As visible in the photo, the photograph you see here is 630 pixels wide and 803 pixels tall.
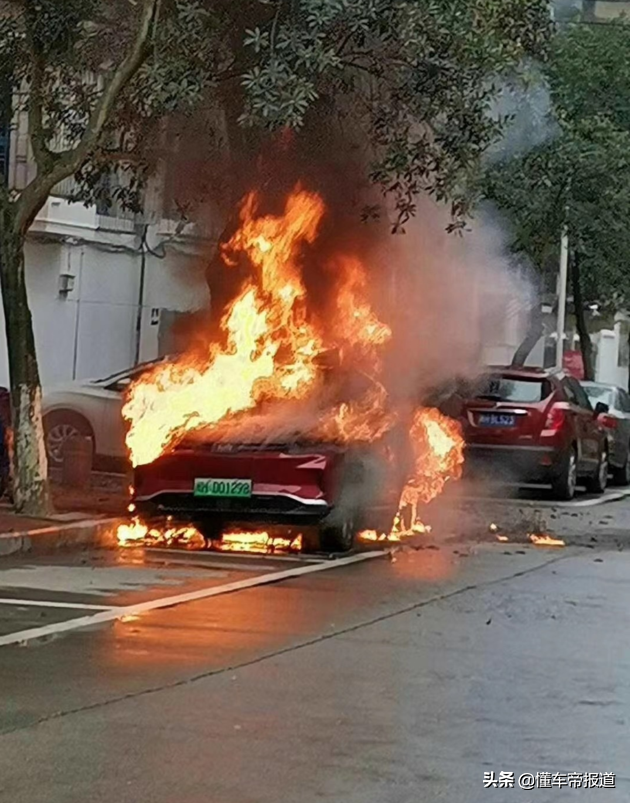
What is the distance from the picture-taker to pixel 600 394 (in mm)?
25219

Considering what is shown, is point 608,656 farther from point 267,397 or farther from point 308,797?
point 267,397

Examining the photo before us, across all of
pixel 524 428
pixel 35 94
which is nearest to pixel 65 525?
pixel 35 94

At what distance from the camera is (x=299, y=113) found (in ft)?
43.6

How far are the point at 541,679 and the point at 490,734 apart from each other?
1.36 meters

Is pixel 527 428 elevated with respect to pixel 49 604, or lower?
elevated

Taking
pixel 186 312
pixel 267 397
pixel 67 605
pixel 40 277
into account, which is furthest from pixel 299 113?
pixel 40 277

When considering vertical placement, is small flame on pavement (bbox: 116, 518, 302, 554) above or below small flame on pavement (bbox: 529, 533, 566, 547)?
below

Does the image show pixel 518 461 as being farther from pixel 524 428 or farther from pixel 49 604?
pixel 49 604

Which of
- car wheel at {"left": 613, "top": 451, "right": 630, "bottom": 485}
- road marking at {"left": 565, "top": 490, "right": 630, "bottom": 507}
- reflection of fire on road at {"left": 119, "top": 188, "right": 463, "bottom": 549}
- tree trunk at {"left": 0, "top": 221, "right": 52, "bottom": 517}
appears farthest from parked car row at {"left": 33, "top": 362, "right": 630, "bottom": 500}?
tree trunk at {"left": 0, "top": 221, "right": 52, "bottom": 517}

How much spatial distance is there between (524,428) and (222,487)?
7967 millimetres

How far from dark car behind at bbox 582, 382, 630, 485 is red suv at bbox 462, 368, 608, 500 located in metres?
2.64

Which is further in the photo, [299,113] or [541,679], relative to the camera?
[299,113]

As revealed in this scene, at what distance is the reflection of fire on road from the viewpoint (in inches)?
540

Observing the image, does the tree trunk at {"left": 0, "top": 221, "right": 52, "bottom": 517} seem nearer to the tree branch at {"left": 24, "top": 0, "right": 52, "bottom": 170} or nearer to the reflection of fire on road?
the reflection of fire on road
